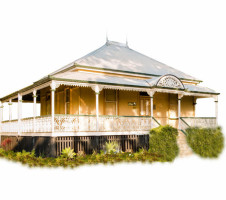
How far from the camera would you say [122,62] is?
2338 centimetres

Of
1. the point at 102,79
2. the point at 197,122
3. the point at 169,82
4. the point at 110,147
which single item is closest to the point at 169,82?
the point at 169,82

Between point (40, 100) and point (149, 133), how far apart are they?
1126 cm

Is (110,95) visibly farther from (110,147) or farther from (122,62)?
(110,147)

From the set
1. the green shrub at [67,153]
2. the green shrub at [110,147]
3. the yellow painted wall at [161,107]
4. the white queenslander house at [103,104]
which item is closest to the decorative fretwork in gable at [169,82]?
the white queenslander house at [103,104]

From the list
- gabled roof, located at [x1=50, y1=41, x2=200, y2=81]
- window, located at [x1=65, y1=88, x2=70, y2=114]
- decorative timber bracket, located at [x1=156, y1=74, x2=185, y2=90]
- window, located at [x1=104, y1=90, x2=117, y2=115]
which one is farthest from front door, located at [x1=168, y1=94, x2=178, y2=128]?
window, located at [x1=65, y1=88, x2=70, y2=114]

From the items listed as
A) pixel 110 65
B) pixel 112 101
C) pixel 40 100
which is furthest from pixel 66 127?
pixel 40 100

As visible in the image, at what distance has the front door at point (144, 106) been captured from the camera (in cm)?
2269

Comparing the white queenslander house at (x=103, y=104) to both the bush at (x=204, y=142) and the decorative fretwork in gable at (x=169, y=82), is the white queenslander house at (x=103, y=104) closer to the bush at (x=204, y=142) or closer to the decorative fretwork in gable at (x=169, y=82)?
the decorative fretwork in gable at (x=169, y=82)

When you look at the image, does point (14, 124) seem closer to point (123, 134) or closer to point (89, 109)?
point (89, 109)

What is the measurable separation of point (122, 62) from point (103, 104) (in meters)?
4.22

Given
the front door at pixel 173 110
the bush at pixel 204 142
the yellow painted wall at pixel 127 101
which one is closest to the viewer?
the bush at pixel 204 142

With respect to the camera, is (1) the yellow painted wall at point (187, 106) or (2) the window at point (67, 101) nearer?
(2) the window at point (67, 101)

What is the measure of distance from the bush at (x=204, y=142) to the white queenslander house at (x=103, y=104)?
88 cm

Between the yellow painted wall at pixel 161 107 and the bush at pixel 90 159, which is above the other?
the yellow painted wall at pixel 161 107
